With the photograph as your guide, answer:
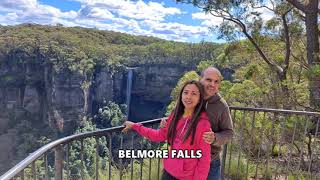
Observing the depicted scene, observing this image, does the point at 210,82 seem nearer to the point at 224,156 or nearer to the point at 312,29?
the point at 224,156

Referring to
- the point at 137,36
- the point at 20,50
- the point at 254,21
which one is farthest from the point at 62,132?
the point at 254,21

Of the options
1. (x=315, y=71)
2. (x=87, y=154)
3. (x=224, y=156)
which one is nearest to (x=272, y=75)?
(x=315, y=71)

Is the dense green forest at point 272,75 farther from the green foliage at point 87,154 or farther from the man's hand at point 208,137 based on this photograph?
the man's hand at point 208,137

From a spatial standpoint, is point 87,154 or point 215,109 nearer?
point 215,109

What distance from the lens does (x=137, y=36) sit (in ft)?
239

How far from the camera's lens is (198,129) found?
2213 mm

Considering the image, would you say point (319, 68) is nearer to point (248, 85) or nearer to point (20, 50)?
point (248, 85)

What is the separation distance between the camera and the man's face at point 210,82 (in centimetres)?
243

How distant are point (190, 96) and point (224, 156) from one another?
6.20ft

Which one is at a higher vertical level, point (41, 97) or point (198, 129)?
point (198, 129)

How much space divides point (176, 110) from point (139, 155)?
50cm

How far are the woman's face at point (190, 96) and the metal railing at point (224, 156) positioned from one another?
610 mm

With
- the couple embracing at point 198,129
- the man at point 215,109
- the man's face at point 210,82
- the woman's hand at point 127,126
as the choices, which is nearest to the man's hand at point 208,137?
the couple embracing at point 198,129

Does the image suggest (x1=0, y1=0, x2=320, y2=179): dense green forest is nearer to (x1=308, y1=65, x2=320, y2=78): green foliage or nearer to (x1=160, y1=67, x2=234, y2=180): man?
(x1=308, y1=65, x2=320, y2=78): green foliage
